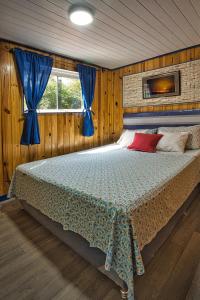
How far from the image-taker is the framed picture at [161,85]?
10.8ft

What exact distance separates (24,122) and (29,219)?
4.63 feet

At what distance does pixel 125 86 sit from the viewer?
4012 millimetres

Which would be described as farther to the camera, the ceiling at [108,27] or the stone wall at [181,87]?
the stone wall at [181,87]

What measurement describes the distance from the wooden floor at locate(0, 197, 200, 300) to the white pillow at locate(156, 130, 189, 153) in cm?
120

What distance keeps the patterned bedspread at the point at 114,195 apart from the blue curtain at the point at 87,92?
130 centimetres

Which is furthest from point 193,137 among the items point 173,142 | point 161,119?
point 161,119

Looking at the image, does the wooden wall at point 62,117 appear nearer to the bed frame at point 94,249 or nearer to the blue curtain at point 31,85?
the blue curtain at point 31,85

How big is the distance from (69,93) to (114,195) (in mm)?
2638

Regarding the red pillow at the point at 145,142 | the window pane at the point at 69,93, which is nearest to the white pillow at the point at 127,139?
the red pillow at the point at 145,142

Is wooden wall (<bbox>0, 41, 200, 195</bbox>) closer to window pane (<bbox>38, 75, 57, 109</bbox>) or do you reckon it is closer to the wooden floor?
window pane (<bbox>38, 75, 57, 109</bbox>)

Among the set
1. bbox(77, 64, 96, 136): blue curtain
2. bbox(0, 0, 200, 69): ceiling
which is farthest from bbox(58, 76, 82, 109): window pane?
bbox(0, 0, 200, 69): ceiling

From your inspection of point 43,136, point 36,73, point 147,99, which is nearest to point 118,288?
point 43,136

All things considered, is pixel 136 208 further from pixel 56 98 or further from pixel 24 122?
pixel 56 98

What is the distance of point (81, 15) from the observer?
196 centimetres
